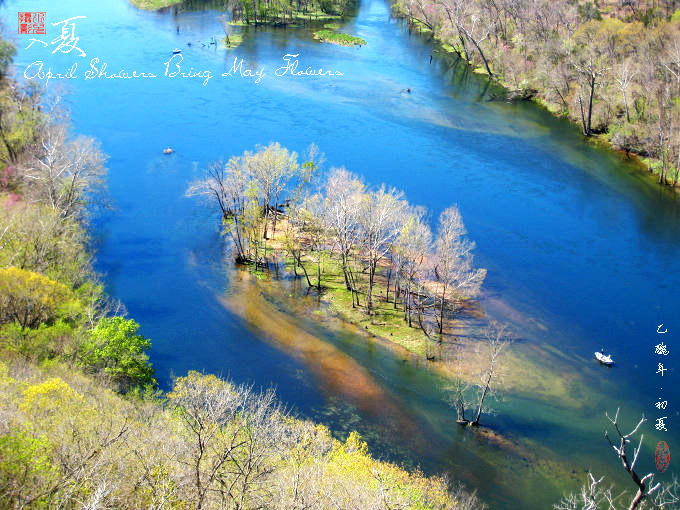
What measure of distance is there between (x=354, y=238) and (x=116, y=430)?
32333 mm

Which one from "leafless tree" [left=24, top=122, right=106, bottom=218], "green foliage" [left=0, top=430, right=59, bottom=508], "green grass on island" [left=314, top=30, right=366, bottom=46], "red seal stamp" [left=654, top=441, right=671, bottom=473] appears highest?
"green grass on island" [left=314, top=30, right=366, bottom=46]

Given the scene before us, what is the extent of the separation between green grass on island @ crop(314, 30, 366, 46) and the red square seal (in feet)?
169

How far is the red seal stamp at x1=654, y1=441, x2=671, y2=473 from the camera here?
4422 centimetres

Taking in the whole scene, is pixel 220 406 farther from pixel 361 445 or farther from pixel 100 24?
pixel 100 24

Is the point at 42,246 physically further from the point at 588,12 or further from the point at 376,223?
the point at 588,12

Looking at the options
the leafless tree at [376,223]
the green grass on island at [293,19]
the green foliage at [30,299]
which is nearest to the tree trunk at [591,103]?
the leafless tree at [376,223]

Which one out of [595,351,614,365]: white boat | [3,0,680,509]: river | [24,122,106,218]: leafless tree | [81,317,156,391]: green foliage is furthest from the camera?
[24,122,106,218]: leafless tree

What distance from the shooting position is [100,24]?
129250 mm

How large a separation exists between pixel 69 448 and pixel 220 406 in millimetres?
7326

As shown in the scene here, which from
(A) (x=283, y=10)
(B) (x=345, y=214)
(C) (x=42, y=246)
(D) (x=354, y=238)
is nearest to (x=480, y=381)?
(B) (x=345, y=214)

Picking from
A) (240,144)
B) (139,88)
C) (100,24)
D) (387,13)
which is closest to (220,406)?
(240,144)

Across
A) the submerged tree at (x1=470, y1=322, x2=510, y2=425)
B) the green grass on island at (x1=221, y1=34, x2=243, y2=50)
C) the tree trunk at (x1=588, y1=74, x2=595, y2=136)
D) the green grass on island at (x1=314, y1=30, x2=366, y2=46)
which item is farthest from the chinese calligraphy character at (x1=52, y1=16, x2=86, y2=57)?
the submerged tree at (x1=470, y1=322, x2=510, y2=425)

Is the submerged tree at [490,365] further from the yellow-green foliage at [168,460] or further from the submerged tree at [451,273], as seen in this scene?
the yellow-green foliage at [168,460]

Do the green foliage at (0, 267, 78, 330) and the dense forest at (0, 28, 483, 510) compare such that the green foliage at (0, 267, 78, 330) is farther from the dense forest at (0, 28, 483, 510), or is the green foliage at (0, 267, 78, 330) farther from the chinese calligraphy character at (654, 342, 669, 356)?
the chinese calligraphy character at (654, 342, 669, 356)
